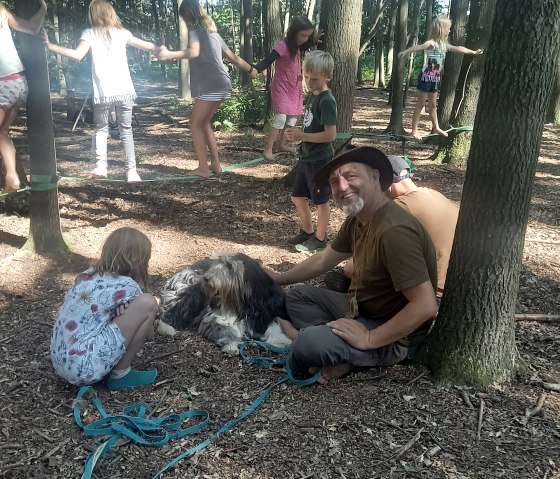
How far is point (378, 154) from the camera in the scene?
2854mm

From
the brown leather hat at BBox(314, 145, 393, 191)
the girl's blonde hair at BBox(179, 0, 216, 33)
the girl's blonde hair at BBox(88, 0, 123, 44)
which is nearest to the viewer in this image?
the brown leather hat at BBox(314, 145, 393, 191)

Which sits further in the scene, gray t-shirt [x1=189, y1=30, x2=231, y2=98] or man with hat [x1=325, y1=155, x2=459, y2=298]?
gray t-shirt [x1=189, y1=30, x2=231, y2=98]

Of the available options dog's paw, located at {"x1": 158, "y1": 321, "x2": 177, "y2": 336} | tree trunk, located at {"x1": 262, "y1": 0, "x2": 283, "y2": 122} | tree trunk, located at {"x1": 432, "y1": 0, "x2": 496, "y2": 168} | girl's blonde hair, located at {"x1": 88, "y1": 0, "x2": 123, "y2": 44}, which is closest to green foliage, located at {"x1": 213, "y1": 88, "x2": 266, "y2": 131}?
tree trunk, located at {"x1": 262, "y1": 0, "x2": 283, "y2": 122}

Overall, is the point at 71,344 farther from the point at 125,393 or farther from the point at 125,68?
the point at 125,68

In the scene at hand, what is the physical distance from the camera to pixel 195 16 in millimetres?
5738

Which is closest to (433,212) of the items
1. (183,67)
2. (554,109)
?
(554,109)

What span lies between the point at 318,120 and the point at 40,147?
2424 millimetres

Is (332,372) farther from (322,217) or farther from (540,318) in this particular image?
(322,217)

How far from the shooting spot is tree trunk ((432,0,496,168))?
814cm

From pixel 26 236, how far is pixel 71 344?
2.99m

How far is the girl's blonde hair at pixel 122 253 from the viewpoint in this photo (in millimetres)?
3018

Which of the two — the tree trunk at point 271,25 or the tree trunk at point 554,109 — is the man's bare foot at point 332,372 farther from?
the tree trunk at point 554,109

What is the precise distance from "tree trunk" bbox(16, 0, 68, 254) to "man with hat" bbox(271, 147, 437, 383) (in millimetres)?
2839

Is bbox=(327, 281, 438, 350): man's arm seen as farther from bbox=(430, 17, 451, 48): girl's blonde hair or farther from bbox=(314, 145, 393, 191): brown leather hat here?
bbox=(430, 17, 451, 48): girl's blonde hair
